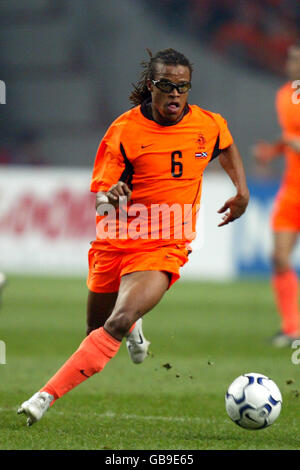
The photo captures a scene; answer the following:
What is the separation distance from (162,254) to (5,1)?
1735 cm

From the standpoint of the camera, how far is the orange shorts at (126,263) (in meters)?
4.80

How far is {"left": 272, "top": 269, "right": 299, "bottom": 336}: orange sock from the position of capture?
27.6 feet

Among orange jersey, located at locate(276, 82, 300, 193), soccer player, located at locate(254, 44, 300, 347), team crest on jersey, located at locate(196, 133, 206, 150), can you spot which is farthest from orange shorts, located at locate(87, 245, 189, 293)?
orange jersey, located at locate(276, 82, 300, 193)

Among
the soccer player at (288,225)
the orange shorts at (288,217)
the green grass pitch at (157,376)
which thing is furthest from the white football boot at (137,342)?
the orange shorts at (288,217)

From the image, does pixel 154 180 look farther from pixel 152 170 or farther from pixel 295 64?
pixel 295 64

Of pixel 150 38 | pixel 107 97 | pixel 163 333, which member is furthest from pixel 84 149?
pixel 163 333

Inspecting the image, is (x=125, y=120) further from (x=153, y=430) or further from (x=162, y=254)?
(x=153, y=430)

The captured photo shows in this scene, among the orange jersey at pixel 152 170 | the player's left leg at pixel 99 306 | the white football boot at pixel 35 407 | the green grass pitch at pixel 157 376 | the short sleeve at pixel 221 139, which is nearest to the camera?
the white football boot at pixel 35 407

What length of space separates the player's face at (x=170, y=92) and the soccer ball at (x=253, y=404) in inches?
58.9

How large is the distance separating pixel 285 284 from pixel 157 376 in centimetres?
221

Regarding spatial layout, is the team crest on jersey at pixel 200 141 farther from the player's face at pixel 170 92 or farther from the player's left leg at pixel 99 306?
the player's left leg at pixel 99 306

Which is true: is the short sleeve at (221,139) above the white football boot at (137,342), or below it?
above

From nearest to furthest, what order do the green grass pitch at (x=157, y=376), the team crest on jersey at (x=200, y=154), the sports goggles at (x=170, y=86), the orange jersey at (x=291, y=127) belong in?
1. the green grass pitch at (x=157, y=376)
2. the sports goggles at (x=170, y=86)
3. the team crest on jersey at (x=200, y=154)
4. the orange jersey at (x=291, y=127)

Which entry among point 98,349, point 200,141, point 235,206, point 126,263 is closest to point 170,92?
point 200,141
